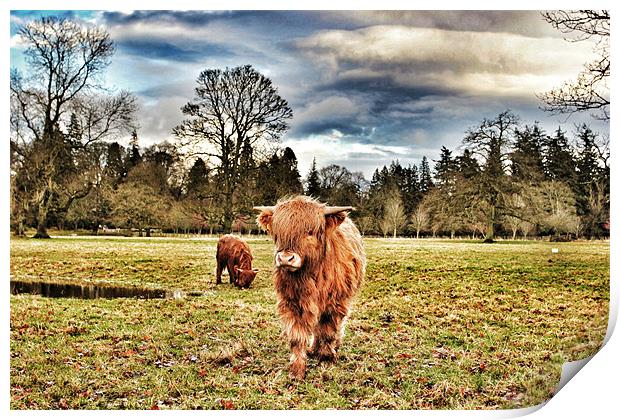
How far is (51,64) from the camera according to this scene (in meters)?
6.01

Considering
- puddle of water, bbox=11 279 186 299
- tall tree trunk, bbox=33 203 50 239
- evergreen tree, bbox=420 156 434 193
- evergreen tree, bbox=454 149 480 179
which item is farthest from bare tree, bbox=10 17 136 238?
evergreen tree, bbox=454 149 480 179

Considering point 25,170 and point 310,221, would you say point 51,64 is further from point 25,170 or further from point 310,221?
point 310,221

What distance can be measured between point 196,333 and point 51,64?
3.15 meters

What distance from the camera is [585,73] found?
5.93 m

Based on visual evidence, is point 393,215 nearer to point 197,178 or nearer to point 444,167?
point 444,167

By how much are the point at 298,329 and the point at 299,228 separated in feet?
3.00

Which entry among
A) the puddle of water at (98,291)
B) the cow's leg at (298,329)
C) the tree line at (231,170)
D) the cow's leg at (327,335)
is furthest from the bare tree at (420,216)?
the puddle of water at (98,291)

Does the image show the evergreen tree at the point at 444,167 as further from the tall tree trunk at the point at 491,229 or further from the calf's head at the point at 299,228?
the calf's head at the point at 299,228

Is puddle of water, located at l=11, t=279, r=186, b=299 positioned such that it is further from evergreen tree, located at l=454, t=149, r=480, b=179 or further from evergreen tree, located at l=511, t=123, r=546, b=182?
evergreen tree, located at l=511, t=123, r=546, b=182

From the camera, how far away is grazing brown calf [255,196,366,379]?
4711 mm

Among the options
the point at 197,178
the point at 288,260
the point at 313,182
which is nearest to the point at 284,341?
the point at 288,260
